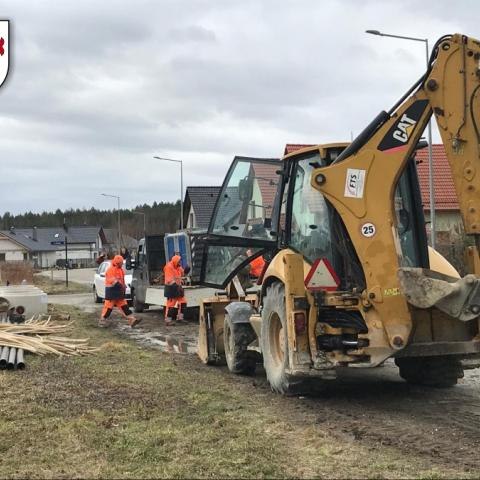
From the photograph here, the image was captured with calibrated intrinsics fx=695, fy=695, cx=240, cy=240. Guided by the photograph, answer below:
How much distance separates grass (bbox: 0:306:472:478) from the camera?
484 centimetres

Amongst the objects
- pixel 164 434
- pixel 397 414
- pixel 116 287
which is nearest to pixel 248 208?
pixel 397 414

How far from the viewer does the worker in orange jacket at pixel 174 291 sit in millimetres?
16000

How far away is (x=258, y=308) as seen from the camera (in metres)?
8.73

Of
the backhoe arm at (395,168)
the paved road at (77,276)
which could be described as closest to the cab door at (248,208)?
the backhoe arm at (395,168)

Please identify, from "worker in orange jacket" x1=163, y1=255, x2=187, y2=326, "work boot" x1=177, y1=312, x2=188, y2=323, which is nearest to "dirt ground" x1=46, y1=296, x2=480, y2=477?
"worker in orange jacket" x1=163, y1=255, x2=187, y2=326

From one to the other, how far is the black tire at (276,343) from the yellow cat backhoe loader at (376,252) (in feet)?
0.04

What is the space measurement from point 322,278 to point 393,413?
1.48m

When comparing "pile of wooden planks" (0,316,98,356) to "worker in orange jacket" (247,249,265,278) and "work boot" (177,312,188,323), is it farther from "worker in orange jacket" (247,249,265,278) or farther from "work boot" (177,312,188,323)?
"work boot" (177,312,188,323)

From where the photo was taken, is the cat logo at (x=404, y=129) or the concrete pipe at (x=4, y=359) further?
the concrete pipe at (x=4, y=359)

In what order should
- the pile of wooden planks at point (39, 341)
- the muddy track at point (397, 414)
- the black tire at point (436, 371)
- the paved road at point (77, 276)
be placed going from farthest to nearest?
the paved road at point (77, 276) < the pile of wooden planks at point (39, 341) < the black tire at point (436, 371) < the muddy track at point (397, 414)

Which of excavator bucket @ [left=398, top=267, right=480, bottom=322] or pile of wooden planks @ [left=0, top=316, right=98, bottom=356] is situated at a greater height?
excavator bucket @ [left=398, top=267, right=480, bottom=322]

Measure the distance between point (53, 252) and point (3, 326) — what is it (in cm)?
10723

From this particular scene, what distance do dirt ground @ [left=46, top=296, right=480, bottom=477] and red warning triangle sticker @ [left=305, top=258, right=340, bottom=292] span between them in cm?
122

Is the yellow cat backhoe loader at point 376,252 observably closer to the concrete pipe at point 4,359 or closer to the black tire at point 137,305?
the concrete pipe at point 4,359
